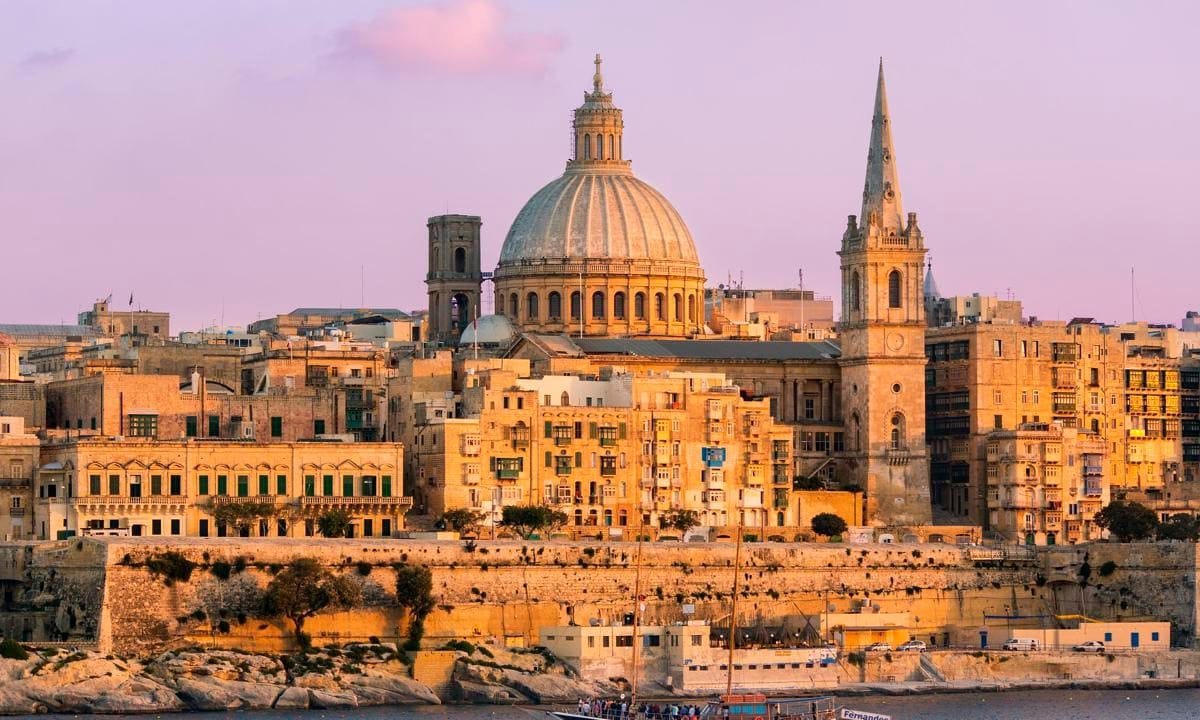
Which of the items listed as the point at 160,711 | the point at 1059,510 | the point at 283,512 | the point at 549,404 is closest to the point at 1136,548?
the point at 1059,510

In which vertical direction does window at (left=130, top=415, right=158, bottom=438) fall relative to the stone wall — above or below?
above

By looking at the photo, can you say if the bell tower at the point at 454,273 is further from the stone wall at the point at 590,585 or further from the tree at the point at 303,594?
the tree at the point at 303,594

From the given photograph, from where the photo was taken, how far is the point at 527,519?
97.0 meters

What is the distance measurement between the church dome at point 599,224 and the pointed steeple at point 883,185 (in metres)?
9.45

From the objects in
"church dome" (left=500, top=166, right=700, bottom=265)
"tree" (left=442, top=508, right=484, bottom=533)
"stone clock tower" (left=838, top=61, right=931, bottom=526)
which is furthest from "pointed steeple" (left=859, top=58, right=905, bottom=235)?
"tree" (left=442, top=508, right=484, bottom=533)

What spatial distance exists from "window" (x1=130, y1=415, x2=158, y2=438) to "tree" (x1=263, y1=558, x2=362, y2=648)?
35.9ft

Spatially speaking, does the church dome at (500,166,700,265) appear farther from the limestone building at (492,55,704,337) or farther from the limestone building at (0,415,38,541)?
the limestone building at (0,415,38,541)

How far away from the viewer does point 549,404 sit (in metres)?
102

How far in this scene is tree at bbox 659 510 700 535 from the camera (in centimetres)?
10000

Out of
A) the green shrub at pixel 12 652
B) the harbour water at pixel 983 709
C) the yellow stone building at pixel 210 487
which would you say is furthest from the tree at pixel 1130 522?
the green shrub at pixel 12 652

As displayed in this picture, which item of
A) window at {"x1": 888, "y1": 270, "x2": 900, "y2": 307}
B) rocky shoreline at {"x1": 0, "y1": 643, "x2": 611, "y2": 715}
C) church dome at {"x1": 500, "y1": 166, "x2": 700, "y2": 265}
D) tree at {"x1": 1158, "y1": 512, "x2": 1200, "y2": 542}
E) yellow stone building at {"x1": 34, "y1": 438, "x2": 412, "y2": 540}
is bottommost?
rocky shoreline at {"x1": 0, "y1": 643, "x2": 611, "y2": 715}

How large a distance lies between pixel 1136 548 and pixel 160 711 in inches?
1179

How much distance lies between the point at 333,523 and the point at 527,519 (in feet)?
18.4

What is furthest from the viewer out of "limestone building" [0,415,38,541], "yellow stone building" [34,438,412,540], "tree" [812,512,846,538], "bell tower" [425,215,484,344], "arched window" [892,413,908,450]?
"bell tower" [425,215,484,344]
